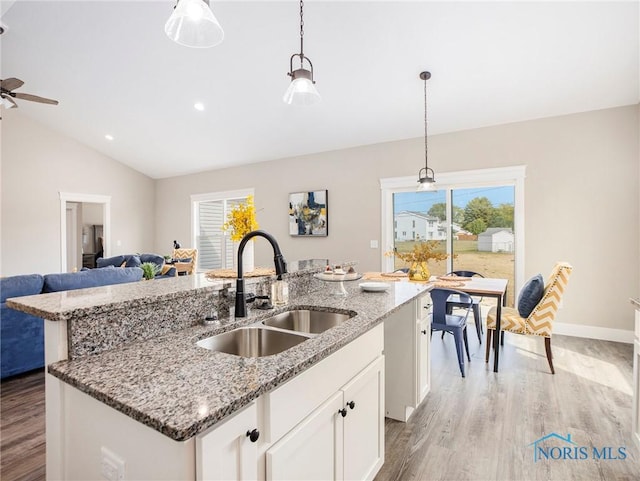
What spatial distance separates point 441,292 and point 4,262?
24.9 ft

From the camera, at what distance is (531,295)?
10.1ft

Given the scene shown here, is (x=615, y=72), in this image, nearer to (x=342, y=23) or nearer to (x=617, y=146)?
(x=617, y=146)

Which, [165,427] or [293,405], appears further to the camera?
[293,405]

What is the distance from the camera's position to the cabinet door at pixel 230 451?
0.75 meters

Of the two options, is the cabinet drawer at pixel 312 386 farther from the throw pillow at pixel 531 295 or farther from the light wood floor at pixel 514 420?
the throw pillow at pixel 531 295

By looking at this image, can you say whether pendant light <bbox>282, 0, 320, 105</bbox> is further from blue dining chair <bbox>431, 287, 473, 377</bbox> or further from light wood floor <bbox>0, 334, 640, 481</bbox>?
light wood floor <bbox>0, 334, 640, 481</bbox>

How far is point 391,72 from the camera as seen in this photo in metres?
3.86

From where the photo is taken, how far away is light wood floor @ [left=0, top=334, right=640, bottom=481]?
73.3 inches

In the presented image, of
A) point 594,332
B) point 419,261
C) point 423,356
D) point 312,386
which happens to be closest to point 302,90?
point 312,386

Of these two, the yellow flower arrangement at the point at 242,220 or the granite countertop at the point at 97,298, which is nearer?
the granite countertop at the point at 97,298

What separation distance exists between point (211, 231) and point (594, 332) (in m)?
7.05

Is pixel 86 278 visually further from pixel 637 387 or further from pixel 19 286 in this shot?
pixel 637 387

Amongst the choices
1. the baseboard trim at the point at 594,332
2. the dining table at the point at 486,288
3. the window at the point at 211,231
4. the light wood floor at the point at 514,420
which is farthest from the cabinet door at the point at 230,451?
the window at the point at 211,231

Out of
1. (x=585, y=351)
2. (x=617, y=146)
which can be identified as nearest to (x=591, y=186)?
(x=617, y=146)
